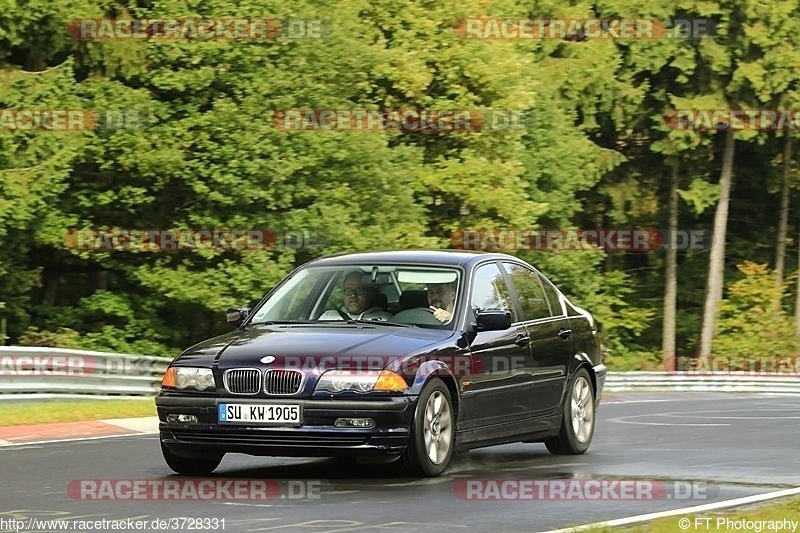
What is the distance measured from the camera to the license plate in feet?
37.6

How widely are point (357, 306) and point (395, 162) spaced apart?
29693 millimetres

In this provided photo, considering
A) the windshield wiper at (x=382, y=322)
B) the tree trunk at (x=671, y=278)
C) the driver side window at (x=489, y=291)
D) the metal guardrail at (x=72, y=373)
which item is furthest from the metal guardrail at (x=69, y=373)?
the tree trunk at (x=671, y=278)

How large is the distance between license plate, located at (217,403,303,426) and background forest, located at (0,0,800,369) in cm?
2279

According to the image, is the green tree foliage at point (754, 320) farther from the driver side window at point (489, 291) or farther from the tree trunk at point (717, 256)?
the driver side window at point (489, 291)

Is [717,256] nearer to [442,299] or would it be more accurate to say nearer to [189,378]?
[442,299]

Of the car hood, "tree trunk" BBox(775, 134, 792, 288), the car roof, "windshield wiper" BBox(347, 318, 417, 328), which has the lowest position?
"tree trunk" BBox(775, 134, 792, 288)

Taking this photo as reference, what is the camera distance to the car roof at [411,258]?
43.5 feet

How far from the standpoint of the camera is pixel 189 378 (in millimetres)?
11805

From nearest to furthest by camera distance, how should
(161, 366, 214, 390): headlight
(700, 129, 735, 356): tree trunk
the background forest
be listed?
(161, 366, 214, 390): headlight
the background forest
(700, 129, 735, 356): tree trunk

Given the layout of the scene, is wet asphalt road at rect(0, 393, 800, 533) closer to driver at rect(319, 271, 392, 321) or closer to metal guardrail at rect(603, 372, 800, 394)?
driver at rect(319, 271, 392, 321)

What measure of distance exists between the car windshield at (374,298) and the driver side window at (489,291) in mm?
218

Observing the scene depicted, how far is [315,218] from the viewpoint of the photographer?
37281 millimetres

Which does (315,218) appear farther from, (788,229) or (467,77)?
(788,229)

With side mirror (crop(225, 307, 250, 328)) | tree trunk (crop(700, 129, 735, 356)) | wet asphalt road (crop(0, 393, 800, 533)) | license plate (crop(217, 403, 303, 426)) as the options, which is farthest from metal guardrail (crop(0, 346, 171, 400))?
tree trunk (crop(700, 129, 735, 356))
